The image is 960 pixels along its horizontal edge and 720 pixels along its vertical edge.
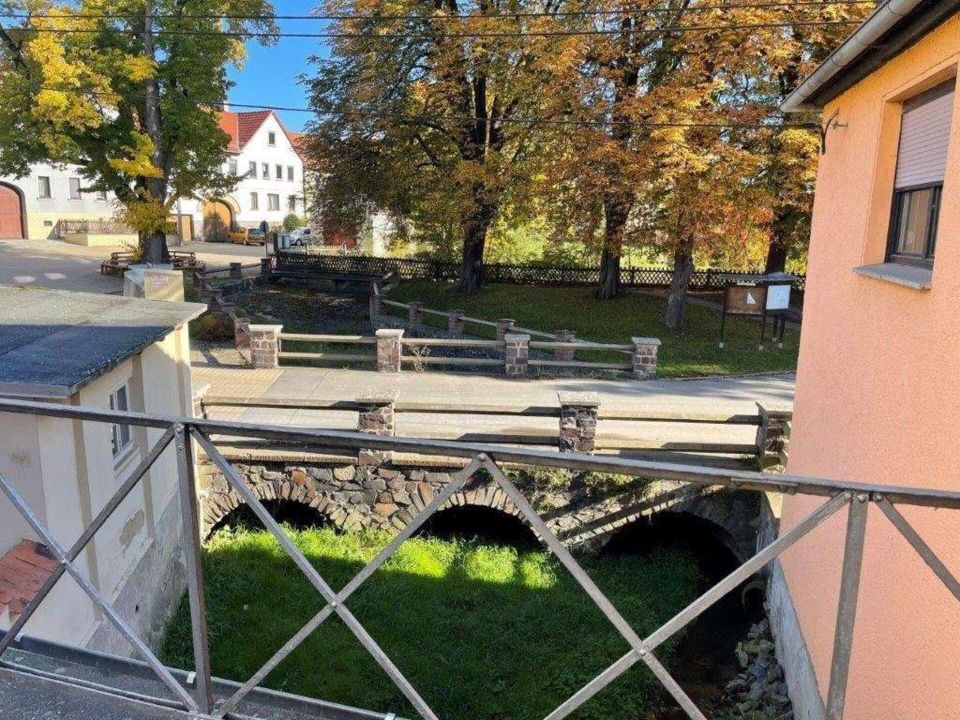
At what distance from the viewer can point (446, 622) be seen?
8125mm

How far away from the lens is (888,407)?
4.63m

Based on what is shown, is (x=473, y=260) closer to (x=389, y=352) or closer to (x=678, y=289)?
(x=678, y=289)

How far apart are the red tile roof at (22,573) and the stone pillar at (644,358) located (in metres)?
11.0

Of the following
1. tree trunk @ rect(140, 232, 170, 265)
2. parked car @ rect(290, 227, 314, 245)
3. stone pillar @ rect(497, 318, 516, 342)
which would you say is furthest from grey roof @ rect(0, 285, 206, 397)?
parked car @ rect(290, 227, 314, 245)

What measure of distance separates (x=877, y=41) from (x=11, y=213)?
43133 millimetres

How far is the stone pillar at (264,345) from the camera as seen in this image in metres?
14.0

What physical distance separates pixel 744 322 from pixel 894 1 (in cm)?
1682

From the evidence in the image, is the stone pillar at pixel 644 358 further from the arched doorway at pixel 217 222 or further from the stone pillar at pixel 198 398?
the arched doorway at pixel 217 222

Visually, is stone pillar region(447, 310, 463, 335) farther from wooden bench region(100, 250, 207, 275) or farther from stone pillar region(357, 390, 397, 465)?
wooden bench region(100, 250, 207, 275)

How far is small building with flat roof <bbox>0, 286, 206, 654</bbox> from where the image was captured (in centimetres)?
523

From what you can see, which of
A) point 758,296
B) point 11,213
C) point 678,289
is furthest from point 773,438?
point 11,213

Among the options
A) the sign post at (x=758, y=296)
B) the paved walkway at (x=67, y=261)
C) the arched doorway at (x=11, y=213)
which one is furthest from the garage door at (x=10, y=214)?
the sign post at (x=758, y=296)

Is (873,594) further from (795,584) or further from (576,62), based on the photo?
(576,62)

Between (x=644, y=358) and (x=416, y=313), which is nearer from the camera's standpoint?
(x=644, y=358)
